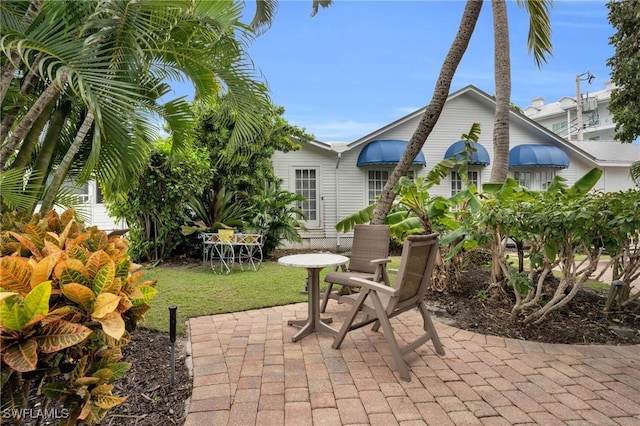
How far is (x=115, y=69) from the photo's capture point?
11.8 feet

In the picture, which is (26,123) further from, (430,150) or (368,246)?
(430,150)

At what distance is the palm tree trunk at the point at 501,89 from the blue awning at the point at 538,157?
7936 millimetres

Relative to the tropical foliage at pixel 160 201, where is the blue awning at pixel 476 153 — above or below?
above

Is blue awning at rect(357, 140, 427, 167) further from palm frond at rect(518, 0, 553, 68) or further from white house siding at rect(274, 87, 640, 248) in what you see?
palm frond at rect(518, 0, 553, 68)

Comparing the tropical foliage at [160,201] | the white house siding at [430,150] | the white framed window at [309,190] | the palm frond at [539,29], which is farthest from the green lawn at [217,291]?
the white house siding at [430,150]

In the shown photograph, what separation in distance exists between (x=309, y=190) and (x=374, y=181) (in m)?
2.57

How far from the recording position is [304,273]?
8.73m

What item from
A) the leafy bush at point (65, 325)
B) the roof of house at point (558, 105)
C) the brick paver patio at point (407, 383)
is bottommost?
the brick paver patio at point (407, 383)

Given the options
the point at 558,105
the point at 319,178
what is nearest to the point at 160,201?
the point at 319,178

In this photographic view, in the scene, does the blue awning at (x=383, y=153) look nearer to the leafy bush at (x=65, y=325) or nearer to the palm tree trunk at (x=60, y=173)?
the palm tree trunk at (x=60, y=173)

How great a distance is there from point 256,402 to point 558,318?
4.17m

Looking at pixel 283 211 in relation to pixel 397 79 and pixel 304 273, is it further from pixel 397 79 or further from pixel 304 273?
pixel 397 79

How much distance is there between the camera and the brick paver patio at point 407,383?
277 cm

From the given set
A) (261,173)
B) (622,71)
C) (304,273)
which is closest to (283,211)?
(261,173)
